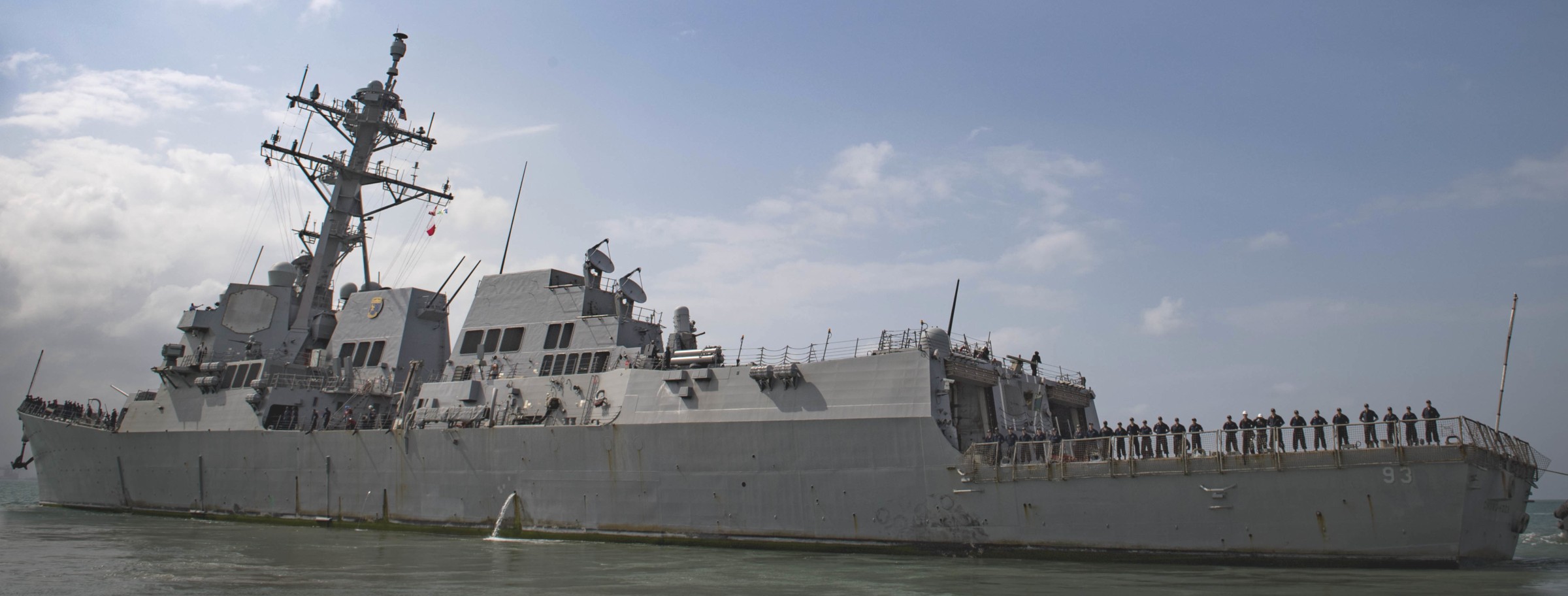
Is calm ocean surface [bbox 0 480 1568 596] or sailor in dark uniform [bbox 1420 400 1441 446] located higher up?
sailor in dark uniform [bbox 1420 400 1441 446]

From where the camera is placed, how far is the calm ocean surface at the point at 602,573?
1312cm

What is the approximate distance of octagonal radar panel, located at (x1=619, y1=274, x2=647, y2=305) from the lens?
23.3m

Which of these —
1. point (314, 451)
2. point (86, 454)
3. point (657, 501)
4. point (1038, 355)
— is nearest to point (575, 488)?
point (657, 501)

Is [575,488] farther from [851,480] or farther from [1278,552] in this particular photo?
[1278,552]

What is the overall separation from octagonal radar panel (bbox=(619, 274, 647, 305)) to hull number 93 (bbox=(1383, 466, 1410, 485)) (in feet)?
52.4

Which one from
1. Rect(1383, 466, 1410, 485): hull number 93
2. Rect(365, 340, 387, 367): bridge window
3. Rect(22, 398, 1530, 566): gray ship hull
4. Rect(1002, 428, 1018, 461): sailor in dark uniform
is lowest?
Rect(22, 398, 1530, 566): gray ship hull

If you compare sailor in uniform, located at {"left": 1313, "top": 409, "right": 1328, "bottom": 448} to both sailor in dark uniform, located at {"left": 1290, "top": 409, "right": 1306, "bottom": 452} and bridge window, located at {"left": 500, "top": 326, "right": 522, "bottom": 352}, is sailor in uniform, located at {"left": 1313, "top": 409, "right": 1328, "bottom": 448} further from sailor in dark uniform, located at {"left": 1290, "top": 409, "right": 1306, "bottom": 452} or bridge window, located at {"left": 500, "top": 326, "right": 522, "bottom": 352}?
bridge window, located at {"left": 500, "top": 326, "right": 522, "bottom": 352}

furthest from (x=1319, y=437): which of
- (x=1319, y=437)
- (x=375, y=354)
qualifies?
(x=375, y=354)

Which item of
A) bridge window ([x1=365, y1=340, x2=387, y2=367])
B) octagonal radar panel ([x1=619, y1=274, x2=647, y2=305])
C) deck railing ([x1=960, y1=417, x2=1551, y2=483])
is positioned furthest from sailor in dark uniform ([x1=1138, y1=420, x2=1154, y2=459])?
bridge window ([x1=365, y1=340, x2=387, y2=367])

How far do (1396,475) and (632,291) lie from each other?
16342 millimetres

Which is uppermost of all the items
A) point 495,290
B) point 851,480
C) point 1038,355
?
point 495,290

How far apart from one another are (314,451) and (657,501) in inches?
455

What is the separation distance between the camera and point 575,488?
21078 mm

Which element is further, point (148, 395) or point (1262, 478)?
point (148, 395)
